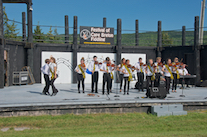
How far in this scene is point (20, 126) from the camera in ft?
21.5

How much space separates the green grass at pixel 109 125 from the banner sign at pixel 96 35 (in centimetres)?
1121

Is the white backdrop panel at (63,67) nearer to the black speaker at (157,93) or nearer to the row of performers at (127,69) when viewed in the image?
the row of performers at (127,69)

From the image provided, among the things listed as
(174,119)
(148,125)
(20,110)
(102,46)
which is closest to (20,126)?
(20,110)

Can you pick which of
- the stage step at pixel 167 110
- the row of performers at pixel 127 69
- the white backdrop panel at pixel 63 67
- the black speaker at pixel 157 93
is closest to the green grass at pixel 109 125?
the stage step at pixel 167 110

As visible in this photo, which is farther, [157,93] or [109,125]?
[157,93]

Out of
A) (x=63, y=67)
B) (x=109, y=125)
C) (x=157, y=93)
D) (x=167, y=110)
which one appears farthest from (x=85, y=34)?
(x=109, y=125)

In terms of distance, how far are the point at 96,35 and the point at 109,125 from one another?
1241 centimetres

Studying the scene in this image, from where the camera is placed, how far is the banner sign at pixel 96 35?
58.8 ft

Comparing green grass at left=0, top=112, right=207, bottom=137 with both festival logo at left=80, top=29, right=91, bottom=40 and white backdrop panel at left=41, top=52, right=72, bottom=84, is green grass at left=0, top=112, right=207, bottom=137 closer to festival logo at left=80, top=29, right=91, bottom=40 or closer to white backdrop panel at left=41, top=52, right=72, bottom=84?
white backdrop panel at left=41, top=52, right=72, bottom=84

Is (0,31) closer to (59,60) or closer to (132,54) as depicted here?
(59,60)

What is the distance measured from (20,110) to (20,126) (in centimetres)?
93

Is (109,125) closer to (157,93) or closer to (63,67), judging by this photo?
(157,93)

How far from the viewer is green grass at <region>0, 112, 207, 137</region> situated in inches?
233

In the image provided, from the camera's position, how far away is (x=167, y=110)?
25.8 ft
